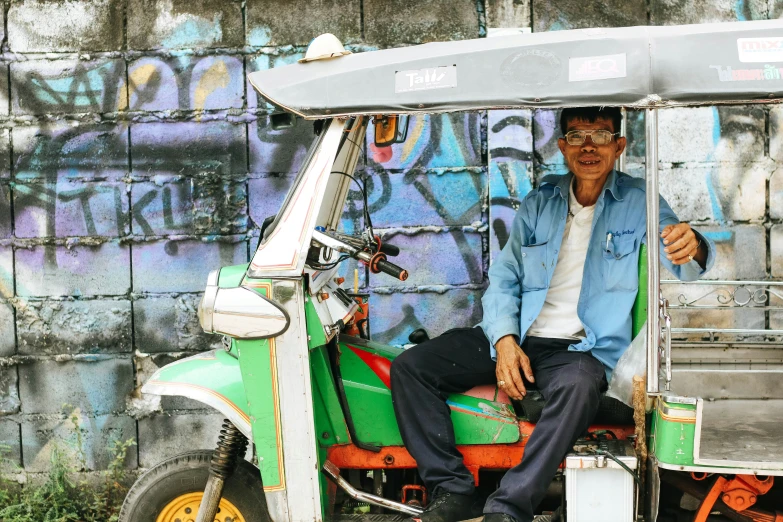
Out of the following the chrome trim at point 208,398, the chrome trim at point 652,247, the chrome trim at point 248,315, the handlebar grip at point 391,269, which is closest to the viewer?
the chrome trim at point 652,247

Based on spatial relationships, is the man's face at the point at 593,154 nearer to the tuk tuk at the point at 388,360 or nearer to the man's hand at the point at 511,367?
the tuk tuk at the point at 388,360

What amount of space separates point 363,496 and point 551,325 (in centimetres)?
100

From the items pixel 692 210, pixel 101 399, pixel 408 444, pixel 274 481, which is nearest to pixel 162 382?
pixel 274 481

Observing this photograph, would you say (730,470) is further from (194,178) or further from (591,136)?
(194,178)

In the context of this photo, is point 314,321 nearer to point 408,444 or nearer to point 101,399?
point 408,444

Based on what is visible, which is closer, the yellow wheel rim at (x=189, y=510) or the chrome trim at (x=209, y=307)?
the chrome trim at (x=209, y=307)

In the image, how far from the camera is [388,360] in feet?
12.4

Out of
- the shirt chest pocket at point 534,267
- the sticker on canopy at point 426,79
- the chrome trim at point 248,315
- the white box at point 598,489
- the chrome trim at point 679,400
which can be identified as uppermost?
the sticker on canopy at point 426,79

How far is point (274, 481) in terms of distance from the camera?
11.2ft

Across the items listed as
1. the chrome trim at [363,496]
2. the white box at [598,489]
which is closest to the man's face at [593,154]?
the white box at [598,489]

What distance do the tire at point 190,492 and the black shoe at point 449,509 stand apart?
0.64 meters

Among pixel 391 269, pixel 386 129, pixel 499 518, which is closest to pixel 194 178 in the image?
pixel 386 129

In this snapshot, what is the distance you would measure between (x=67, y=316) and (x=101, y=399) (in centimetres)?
50

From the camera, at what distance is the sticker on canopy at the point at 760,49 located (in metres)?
2.82
